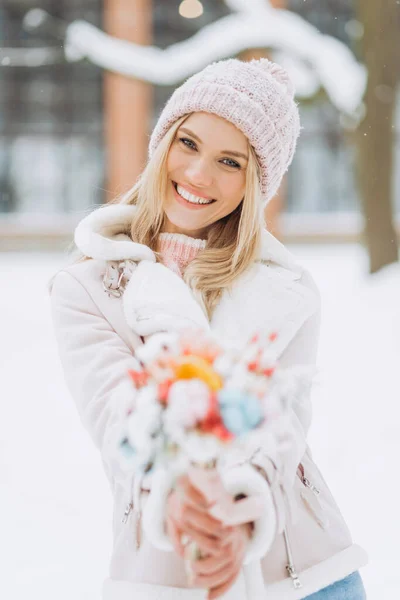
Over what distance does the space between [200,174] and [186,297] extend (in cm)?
26

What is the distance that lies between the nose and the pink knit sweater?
0.43 ft

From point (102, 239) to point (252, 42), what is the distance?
6518 mm

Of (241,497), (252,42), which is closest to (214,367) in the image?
(241,497)

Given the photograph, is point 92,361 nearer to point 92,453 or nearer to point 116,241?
point 116,241

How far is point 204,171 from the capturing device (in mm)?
1515

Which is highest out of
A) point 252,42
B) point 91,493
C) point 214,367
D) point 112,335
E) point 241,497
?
point 252,42

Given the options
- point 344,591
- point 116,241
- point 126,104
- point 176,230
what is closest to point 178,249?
point 176,230

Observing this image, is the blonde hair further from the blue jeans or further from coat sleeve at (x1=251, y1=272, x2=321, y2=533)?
the blue jeans

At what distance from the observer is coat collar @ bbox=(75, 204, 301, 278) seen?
147 centimetres

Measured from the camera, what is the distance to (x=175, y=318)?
1.39 meters

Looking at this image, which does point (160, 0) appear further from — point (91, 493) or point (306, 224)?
point (91, 493)

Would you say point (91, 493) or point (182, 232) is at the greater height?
point (182, 232)

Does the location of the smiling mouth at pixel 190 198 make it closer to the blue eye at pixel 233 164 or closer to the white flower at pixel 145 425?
the blue eye at pixel 233 164

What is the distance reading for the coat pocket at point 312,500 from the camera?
1430 mm
